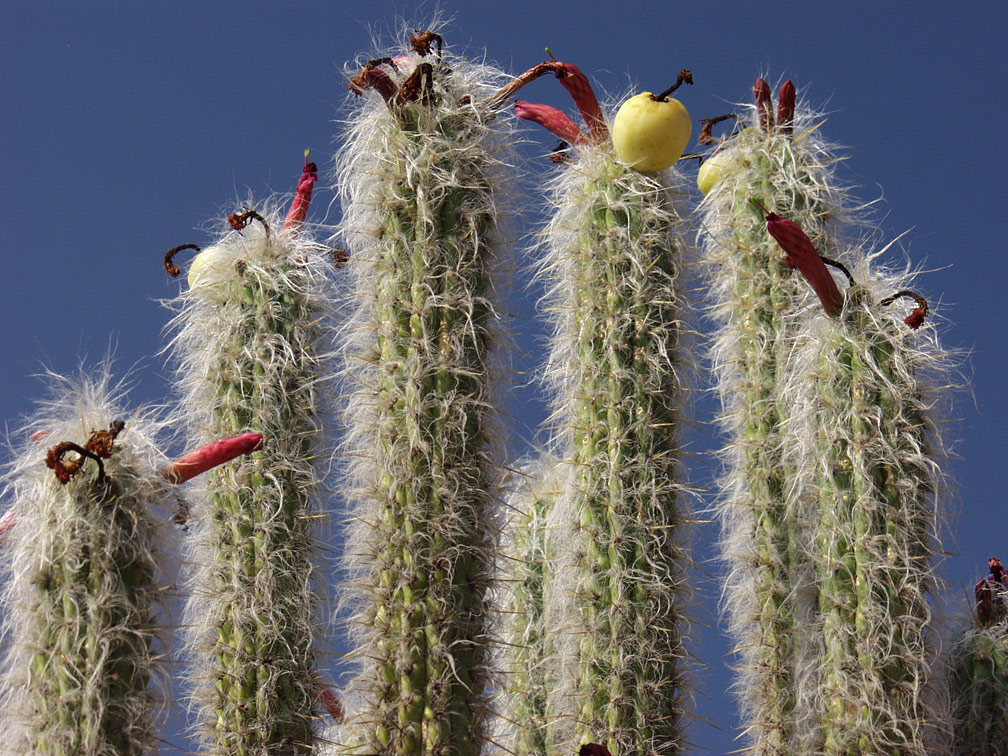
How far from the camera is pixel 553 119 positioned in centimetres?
522

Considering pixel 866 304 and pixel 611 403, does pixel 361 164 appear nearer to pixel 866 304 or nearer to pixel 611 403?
pixel 611 403

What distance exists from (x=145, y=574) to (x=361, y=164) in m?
1.82

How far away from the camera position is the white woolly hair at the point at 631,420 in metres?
4.48

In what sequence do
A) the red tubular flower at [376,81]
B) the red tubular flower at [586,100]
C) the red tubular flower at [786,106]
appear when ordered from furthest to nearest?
the red tubular flower at [786,106], the red tubular flower at [586,100], the red tubular flower at [376,81]

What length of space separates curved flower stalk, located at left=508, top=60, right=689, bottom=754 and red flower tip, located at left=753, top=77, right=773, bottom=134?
100cm

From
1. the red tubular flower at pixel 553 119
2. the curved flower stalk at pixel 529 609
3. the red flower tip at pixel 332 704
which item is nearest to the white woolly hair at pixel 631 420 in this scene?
the red tubular flower at pixel 553 119

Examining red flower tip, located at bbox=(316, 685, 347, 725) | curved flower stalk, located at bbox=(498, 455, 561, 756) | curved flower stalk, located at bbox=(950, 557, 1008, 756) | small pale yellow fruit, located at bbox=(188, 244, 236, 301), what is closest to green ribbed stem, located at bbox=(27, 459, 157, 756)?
red flower tip, located at bbox=(316, 685, 347, 725)

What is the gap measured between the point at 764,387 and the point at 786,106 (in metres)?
1.43

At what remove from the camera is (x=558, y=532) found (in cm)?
470

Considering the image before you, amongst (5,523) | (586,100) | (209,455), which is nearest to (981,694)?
(586,100)

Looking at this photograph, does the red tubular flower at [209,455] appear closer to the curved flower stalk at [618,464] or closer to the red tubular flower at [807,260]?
the curved flower stalk at [618,464]

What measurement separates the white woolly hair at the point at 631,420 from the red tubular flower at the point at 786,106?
3.03 feet

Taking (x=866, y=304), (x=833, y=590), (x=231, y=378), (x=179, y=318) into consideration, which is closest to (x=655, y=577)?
(x=833, y=590)

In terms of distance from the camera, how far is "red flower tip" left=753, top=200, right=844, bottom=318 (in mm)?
4664
